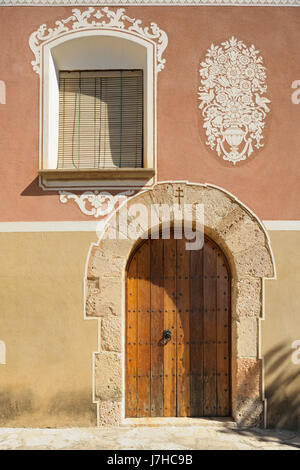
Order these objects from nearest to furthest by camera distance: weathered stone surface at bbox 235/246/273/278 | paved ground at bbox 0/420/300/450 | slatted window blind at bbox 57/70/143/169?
paved ground at bbox 0/420/300/450 → weathered stone surface at bbox 235/246/273/278 → slatted window blind at bbox 57/70/143/169

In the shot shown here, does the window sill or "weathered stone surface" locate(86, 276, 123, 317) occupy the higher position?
the window sill

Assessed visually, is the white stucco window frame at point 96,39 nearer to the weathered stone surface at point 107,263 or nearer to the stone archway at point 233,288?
the stone archway at point 233,288

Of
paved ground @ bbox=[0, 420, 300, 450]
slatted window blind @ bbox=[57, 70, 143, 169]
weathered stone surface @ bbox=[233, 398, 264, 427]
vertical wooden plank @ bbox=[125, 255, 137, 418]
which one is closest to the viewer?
paved ground @ bbox=[0, 420, 300, 450]

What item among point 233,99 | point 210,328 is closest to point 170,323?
point 210,328

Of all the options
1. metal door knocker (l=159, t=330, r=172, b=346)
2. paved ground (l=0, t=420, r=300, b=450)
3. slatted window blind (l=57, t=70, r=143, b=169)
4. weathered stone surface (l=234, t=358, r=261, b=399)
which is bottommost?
paved ground (l=0, t=420, r=300, b=450)

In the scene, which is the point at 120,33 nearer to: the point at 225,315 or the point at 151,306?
the point at 151,306

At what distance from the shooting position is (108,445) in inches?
152

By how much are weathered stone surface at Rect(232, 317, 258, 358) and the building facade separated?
0.8 inches

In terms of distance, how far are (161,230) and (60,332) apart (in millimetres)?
1540

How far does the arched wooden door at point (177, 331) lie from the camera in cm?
448

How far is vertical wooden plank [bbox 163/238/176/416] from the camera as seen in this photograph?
448 cm

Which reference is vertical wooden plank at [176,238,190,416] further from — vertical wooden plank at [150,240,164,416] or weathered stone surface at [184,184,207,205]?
weathered stone surface at [184,184,207,205]

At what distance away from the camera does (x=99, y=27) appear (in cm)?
455

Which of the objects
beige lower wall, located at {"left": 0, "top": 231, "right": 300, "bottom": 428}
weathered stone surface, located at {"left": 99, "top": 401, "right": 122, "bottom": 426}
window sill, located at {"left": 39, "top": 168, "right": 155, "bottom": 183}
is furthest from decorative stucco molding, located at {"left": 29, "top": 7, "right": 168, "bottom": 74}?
weathered stone surface, located at {"left": 99, "top": 401, "right": 122, "bottom": 426}
